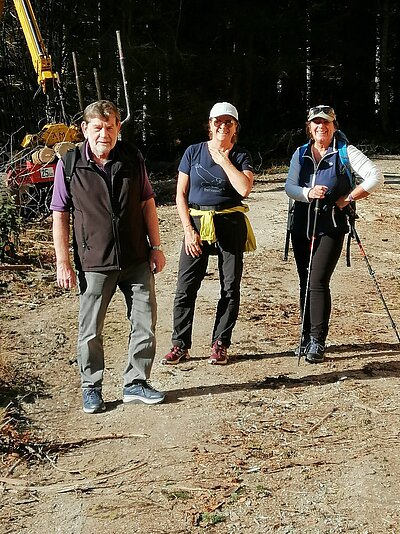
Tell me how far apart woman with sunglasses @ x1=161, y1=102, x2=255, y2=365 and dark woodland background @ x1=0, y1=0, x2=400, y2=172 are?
36.6 ft

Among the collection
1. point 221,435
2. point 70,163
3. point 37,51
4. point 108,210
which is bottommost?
point 221,435

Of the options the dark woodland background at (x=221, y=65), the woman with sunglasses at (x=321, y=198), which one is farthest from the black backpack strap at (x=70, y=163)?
the dark woodland background at (x=221, y=65)

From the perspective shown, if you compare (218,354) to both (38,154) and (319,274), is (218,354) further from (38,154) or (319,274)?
(38,154)

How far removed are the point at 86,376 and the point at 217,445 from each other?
0.95m

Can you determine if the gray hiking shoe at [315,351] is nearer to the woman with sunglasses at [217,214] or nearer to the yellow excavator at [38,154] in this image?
the woman with sunglasses at [217,214]

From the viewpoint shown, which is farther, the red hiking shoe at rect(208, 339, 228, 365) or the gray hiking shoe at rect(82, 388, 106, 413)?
the red hiking shoe at rect(208, 339, 228, 365)

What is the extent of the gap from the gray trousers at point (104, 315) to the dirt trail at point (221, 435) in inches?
11.3

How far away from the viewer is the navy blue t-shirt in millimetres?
5035

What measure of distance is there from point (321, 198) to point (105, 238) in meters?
1.57

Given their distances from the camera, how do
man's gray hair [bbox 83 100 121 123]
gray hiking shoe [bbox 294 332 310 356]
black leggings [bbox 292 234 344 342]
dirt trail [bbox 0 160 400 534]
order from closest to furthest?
1. dirt trail [bbox 0 160 400 534]
2. man's gray hair [bbox 83 100 121 123]
3. black leggings [bbox 292 234 344 342]
4. gray hiking shoe [bbox 294 332 310 356]

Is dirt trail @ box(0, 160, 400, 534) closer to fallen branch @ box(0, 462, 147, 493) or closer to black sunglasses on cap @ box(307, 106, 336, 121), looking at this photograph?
fallen branch @ box(0, 462, 147, 493)

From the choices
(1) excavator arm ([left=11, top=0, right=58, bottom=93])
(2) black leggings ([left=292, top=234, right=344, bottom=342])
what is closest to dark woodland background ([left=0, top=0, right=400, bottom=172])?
(1) excavator arm ([left=11, top=0, right=58, bottom=93])

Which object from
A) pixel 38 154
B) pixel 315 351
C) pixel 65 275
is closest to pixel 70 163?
pixel 65 275

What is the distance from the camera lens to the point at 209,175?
199 inches
